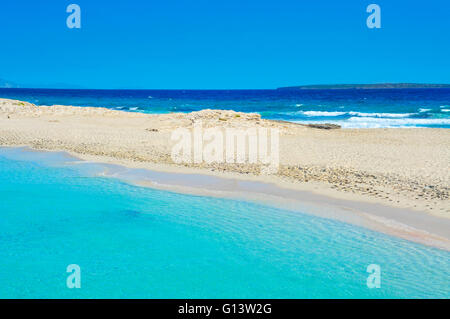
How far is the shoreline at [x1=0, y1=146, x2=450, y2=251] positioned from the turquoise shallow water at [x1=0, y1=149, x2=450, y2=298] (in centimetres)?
40

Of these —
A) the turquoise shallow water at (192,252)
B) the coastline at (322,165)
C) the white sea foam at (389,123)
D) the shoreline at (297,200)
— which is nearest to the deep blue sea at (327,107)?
the white sea foam at (389,123)

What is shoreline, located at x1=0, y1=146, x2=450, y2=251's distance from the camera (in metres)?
8.56

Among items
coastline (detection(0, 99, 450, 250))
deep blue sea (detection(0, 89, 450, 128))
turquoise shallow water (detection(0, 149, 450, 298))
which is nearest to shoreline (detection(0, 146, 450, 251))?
coastline (detection(0, 99, 450, 250))

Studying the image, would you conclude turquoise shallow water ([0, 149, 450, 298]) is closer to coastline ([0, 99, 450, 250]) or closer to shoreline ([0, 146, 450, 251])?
shoreline ([0, 146, 450, 251])

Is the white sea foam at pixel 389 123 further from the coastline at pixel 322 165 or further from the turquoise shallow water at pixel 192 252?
the turquoise shallow water at pixel 192 252

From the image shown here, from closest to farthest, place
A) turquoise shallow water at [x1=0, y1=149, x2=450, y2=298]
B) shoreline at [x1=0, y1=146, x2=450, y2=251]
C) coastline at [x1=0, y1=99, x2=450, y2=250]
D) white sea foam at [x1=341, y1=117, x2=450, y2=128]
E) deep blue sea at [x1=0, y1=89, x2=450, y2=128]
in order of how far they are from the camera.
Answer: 1. turquoise shallow water at [x1=0, y1=149, x2=450, y2=298]
2. shoreline at [x1=0, y1=146, x2=450, y2=251]
3. coastline at [x1=0, y1=99, x2=450, y2=250]
4. white sea foam at [x1=341, y1=117, x2=450, y2=128]
5. deep blue sea at [x1=0, y1=89, x2=450, y2=128]

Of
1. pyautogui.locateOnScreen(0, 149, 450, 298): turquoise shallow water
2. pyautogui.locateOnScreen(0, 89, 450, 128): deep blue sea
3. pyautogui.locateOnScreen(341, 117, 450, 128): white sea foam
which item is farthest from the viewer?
pyautogui.locateOnScreen(0, 89, 450, 128): deep blue sea

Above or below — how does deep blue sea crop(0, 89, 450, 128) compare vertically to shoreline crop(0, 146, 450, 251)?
above

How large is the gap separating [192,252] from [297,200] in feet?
12.1

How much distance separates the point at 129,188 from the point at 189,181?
1708mm

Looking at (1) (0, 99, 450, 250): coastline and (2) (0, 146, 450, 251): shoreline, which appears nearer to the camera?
(2) (0, 146, 450, 251): shoreline

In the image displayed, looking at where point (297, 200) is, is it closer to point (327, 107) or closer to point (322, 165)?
point (322, 165)

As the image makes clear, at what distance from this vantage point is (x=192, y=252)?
7.84 meters
